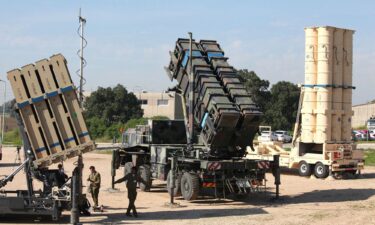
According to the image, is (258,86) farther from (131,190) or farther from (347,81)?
(131,190)

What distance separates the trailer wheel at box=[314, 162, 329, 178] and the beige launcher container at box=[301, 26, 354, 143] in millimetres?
1066

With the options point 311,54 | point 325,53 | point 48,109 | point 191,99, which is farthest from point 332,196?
point 48,109

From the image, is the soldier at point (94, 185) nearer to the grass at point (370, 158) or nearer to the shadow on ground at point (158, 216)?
the shadow on ground at point (158, 216)

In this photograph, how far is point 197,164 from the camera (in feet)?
62.5

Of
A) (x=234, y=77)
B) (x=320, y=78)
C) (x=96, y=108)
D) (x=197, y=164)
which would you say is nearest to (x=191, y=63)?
(x=234, y=77)

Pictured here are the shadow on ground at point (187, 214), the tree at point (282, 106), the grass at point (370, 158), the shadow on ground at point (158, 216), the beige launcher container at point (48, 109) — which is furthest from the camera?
the tree at point (282, 106)

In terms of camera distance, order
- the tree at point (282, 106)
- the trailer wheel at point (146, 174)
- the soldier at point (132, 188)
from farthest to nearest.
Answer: the tree at point (282, 106) < the trailer wheel at point (146, 174) < the soldier at point (132, 188)

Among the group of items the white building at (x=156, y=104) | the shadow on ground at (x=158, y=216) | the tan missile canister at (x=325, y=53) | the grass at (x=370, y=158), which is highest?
the white building at (x=156, y=104)

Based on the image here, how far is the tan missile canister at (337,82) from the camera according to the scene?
88.7 ft

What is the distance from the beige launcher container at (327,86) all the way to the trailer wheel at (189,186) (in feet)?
32.1

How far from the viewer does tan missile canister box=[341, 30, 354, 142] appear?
27391 mm

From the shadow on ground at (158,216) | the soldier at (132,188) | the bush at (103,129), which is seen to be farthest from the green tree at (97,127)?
the soldier at (132,188)

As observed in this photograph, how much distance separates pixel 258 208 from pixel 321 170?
9.70 metres

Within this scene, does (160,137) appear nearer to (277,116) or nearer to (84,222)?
(84,222)
